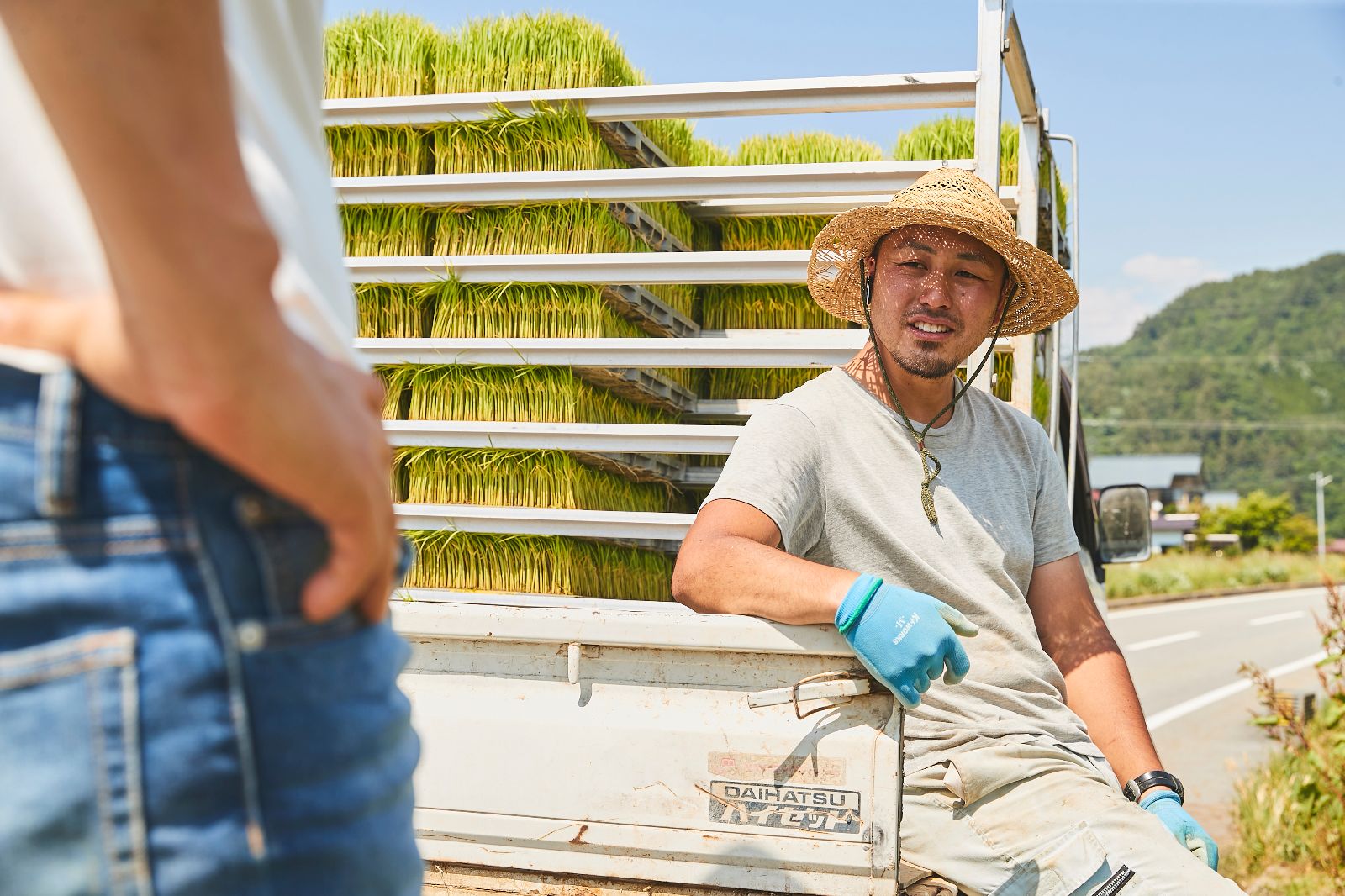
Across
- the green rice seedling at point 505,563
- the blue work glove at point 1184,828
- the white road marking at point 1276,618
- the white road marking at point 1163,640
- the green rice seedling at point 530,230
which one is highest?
the green rice seedling at point 530,230

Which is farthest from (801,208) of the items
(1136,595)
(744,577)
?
(1136,595)

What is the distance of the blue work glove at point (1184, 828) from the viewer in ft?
7.80

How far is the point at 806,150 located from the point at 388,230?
54.5 inches

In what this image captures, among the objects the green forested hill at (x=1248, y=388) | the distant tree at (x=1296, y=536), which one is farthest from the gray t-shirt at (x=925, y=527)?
the green forested hill at (x=1248, y=388)

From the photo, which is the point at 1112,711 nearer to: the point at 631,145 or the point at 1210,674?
the point at 631,145

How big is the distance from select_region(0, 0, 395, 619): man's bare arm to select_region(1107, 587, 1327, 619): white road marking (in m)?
20.2

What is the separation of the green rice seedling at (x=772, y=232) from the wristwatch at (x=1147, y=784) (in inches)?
75.0

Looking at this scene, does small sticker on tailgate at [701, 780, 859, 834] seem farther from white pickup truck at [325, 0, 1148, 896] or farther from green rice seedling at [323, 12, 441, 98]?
green rice seedling at [323, 12, 441, 98]

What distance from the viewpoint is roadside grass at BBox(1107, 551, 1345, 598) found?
26.7m

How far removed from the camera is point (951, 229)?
9.00 feet

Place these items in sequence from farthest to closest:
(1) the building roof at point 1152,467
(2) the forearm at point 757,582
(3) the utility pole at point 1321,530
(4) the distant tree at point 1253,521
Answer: (1) the building roof at point 1152,467, (4) the distant tree at point 1253,521, (3) the utility pole at point 1321,530, (2) the forearm at point 757,582

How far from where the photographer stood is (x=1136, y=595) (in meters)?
25.8

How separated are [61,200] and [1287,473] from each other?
330 ft

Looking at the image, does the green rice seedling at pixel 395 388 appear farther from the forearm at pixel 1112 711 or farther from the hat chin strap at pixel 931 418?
the forearm at pixel 1112 711
